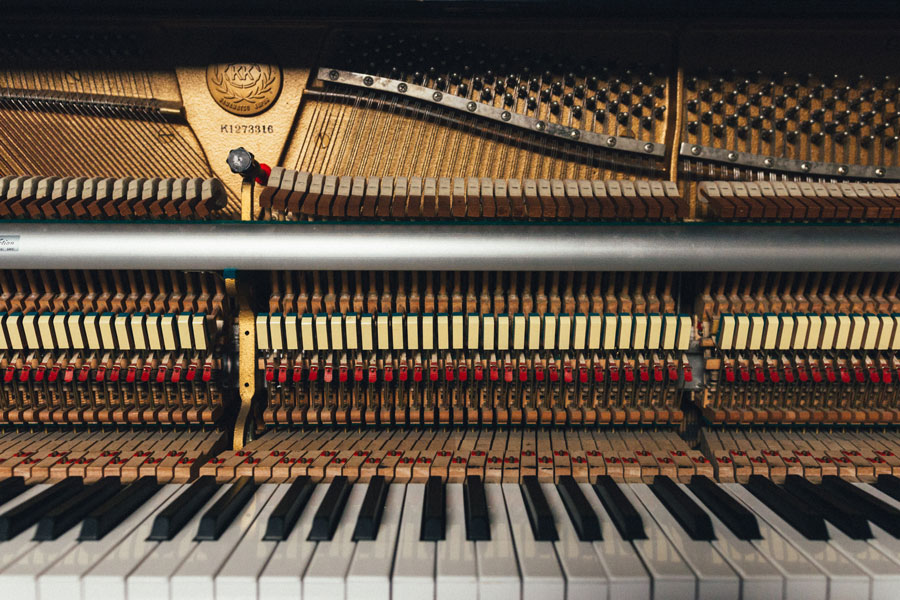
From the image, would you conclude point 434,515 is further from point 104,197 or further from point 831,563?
point 104,197

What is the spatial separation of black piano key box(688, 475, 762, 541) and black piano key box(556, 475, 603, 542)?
425mm

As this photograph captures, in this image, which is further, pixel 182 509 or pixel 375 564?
pixel 182 509

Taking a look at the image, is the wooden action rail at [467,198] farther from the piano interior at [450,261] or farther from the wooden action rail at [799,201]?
the wooden action rail at [799,201]

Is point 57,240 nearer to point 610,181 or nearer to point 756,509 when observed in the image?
point 610,181

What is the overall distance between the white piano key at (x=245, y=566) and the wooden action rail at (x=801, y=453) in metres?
1.62

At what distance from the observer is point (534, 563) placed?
4.30ft

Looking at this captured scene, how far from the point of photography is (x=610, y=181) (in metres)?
1.97

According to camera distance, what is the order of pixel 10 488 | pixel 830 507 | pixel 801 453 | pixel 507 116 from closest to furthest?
1. pixel 830 507
2. pixel 10 488
3. pixel 801 453
4. pixel 507 116

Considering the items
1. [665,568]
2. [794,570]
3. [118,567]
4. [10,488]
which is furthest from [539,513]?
[10,488]

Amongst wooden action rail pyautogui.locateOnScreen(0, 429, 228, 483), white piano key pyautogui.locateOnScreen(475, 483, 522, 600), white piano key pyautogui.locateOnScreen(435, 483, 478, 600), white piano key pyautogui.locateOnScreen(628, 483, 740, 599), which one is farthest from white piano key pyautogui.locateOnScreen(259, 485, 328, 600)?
white piano key pyautogui.locateOnScreen(628, 483, 740, 599)

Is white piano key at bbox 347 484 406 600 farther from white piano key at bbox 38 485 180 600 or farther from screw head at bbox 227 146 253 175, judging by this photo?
screw head at bbox 227 146 253 175

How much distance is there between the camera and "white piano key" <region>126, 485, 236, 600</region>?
4.14 feet

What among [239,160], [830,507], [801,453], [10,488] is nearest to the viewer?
[830,507]

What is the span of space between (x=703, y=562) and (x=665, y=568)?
4.9 inches
